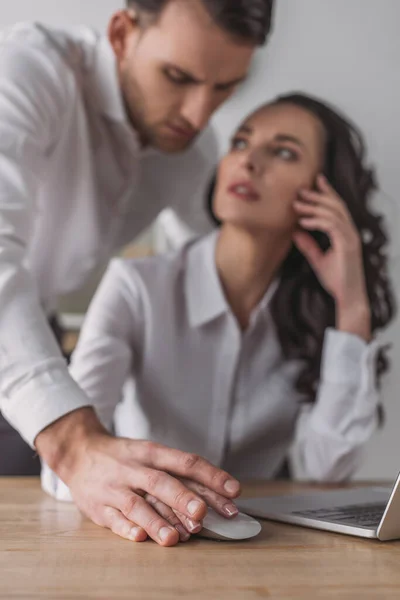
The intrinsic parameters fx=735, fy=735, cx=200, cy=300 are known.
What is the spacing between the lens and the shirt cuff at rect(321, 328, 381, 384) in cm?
152

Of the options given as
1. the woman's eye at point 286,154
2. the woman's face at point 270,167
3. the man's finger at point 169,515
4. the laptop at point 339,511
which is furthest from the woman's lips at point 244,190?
the man's finger at point 169,515

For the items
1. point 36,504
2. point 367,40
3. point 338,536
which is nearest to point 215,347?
point 36,504

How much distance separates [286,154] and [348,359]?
472 millimetres

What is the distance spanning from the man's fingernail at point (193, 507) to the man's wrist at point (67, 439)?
186 mm

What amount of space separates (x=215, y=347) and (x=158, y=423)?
21cm

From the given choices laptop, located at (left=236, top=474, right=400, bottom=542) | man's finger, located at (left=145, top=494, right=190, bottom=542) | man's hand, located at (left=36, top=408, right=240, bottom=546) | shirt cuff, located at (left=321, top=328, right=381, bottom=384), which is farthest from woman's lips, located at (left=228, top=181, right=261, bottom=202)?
man's finger, located at (left=145, top=494, right=190, bottom=542)

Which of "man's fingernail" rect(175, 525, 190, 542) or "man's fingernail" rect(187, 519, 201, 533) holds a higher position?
"man's fingernail" rect(187, 519, 201, 533)

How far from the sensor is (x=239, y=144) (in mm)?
1687

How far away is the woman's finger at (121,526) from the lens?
2.60 feet

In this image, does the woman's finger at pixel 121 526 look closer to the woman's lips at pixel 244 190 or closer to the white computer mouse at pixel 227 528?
the white computer mouse at pixel 227 528

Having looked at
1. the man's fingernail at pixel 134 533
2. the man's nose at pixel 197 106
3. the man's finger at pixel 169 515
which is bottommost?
the man's fingernail at pixel 134 533

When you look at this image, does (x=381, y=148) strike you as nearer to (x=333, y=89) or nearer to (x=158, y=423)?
(x=333, y=89)

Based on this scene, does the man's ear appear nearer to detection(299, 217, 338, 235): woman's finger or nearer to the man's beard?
the man's beard

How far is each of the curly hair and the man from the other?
7.2 inches
